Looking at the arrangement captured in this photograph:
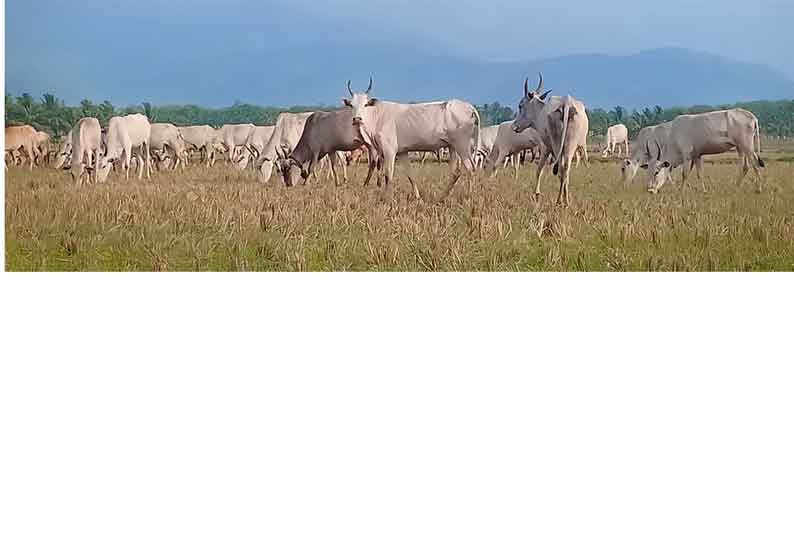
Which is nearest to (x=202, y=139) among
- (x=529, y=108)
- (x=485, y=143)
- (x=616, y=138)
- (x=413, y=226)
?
(x=413, y=226)

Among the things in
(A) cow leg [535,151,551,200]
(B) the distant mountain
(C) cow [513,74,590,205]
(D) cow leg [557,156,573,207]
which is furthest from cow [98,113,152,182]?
(D) cow leg [557,156,573,207]

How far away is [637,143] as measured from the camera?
473 cm

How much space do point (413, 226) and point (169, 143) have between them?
1.40 metres

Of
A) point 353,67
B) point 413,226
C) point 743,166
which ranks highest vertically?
point 353,67

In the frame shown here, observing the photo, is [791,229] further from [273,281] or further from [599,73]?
[273,281]

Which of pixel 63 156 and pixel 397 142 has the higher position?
pixel 397 142

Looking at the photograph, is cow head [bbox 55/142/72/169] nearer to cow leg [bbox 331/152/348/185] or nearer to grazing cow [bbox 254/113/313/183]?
grazing cow [bbox 254/113/313/183]

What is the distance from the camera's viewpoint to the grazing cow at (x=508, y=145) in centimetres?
471

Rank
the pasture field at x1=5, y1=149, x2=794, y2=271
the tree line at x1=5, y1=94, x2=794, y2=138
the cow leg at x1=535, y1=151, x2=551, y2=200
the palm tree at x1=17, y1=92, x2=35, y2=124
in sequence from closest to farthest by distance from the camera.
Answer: the pasture field at x1=5, y1=149, x2=794, y2=271, the palm tree at x1=17, y1=92, x2=35, y2=124, the tree line at x1=5, y1=94, x2=794, y2=138, the cow leg at x1=535, y1=151, x2=551, y2=200

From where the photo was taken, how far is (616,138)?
4703 millimetres

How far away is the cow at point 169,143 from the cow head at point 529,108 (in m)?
1.75

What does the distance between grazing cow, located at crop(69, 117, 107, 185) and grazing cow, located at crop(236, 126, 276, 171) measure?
0.72m

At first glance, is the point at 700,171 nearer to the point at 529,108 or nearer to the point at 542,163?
the point at 542,163

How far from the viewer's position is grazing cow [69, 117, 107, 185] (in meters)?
4.74
